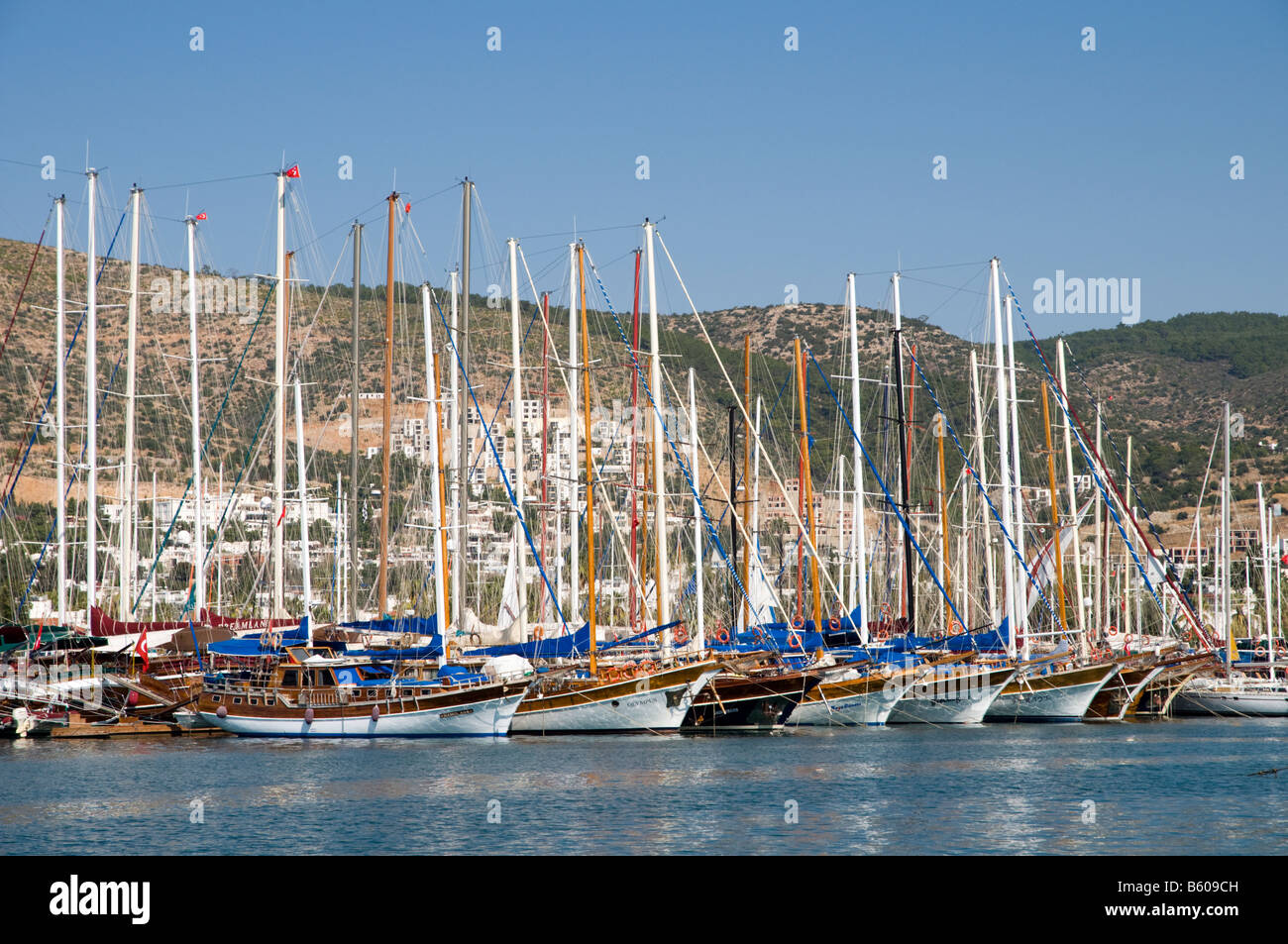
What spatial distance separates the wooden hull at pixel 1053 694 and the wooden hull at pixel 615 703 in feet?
46.3

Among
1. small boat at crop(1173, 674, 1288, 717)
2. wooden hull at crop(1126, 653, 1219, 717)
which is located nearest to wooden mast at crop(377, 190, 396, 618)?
wooden hull at crop(1126, 653, 1219, 717)

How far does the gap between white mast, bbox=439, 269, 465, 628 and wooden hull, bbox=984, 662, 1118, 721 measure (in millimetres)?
21305

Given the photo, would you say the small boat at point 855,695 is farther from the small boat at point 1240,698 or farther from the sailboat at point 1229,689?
the sailboat at point 1229,689

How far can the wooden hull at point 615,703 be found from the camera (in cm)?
4547

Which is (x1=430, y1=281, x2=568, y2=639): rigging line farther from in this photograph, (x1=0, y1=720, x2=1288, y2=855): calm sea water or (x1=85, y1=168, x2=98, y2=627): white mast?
(x1=85, y1=168, x2=98, y2=627): white mast

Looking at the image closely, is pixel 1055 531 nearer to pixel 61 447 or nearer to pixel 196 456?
pixel 196 456

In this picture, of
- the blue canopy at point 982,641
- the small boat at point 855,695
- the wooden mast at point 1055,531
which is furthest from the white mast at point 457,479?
the wooden mast at point 1055,531

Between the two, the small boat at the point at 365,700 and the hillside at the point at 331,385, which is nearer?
the small boat at the point at 365,700

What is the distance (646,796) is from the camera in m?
31.6

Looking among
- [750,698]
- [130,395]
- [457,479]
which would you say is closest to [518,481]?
[457,479]

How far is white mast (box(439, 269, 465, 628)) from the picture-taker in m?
46.7

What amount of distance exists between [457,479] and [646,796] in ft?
63.6

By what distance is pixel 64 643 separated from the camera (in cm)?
5103
